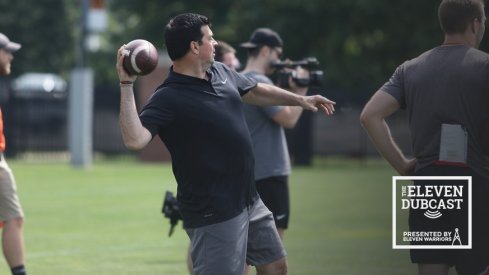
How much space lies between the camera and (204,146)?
22.7 ft

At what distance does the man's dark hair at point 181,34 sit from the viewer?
6.96m

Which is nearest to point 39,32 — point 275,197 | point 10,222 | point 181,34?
point 10,222

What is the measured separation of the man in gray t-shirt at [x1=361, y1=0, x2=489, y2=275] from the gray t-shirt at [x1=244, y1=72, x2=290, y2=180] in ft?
9.65

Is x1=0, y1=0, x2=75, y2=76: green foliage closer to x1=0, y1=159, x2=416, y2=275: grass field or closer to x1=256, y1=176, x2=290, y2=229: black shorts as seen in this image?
x1=0, y1=159, x2=416, y2=275: grass field

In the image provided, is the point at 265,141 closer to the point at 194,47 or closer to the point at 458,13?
the point at 194,47

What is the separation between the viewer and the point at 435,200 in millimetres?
6812

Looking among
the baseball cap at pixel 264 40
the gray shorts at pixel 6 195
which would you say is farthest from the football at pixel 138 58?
the baseball cap at pixel 264 40

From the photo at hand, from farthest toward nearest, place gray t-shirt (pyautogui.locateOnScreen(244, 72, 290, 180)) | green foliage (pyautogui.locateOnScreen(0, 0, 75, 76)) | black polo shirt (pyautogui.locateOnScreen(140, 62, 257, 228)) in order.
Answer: green foliage (pyautogui.locateOnScreen(0, 0, 75, 76)) → gray t-shirt (pyautogui.locateOnScreen(244, 72, 290, 180)) → black polo shirt (pyautogui.locateOnScreen(140, 62, 257, 228))

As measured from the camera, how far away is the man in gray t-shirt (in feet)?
21.9

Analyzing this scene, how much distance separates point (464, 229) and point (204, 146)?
159 centimetres

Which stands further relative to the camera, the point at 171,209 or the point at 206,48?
the point at 171,209

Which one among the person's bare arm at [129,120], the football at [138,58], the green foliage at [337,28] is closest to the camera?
the person's bare arm at [129,120]

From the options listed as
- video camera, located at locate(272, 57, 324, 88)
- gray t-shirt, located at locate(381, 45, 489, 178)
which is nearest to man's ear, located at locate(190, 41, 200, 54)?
gray t-shirt, located at locate(381, 45, 489, 178)

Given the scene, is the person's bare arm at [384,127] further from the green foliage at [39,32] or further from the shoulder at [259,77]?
the green foliage at [39,32]
